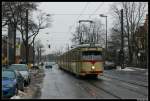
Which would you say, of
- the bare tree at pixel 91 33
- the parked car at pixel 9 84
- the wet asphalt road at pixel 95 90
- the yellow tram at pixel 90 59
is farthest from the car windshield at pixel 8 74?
the bare tree at pixel 91 33

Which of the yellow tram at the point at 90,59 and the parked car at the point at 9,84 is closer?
the parked car at the point at 9,84

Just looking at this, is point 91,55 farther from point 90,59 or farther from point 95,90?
point 95,90

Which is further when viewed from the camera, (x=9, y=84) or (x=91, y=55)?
(x=91, y=55)

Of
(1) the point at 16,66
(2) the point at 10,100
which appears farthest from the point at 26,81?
(2) the point at 10,100

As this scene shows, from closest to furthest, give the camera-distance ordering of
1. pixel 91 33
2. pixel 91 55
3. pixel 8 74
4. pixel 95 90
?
pixel 8 74 < pixel 95 90 < pixel 91 55 < pixel 91 33

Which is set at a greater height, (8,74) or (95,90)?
(8,74)

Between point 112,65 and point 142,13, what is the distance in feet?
36.3

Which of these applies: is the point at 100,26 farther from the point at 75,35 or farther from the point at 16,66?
the point at 16,66

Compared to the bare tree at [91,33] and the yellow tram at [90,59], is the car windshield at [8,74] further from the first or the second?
the bare tree at [91,33]

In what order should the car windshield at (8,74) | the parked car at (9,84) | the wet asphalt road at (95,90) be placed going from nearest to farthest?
the parked car at (9,84)
the wet asphalt road at (95,90)
the car windshield at (8,74)

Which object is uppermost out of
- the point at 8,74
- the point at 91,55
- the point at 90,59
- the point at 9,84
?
the point at 91,55

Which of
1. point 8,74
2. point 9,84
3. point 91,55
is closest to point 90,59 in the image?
point 91,55

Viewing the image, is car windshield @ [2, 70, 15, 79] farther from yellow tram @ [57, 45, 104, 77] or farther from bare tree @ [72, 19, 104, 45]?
bare tree @ [72, 19, 104, 45]

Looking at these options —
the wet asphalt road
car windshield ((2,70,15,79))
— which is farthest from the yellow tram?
car windshield ((2,70,15,79))
